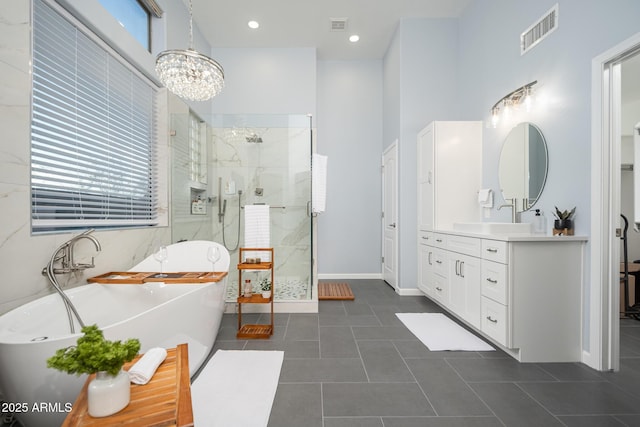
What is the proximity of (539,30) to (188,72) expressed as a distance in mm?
2879

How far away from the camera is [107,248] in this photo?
2174mm

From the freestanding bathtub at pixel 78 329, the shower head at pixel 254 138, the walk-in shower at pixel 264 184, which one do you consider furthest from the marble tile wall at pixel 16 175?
the shower head at pixel 254 138

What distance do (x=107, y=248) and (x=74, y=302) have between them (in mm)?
589

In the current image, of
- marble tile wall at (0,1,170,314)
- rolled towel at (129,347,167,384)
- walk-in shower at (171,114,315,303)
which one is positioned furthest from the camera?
walk-in shower at (171,114,315,303)

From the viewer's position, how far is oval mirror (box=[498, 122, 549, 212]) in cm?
249

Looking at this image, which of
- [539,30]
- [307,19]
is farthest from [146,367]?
[307,19]

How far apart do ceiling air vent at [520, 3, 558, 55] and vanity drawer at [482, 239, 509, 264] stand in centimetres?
178

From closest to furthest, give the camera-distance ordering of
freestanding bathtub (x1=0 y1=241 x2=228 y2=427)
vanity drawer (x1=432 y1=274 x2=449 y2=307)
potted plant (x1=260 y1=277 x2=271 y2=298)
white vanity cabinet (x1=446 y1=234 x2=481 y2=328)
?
freestanding bathtub (x1=0 y1=241 x2=228 y2=427) < white vanity cabinet (x1=446 y1=234 x2=481 y2=328) < potted plant (x1=260 y1=277 x2=271 y2=298) < vanity drawer (x1=432 y1=274 x2=449 y2=307)

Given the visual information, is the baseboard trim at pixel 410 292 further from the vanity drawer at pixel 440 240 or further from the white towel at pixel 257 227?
the white towel at pixel 257 227

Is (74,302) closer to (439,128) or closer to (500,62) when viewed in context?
(439,128)

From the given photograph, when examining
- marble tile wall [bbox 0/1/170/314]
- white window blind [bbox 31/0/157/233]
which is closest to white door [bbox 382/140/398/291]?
white window blind [bbox 31/0/157/233]

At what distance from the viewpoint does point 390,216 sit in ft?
14.5

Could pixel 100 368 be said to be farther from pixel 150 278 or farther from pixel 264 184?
pixel 264 184

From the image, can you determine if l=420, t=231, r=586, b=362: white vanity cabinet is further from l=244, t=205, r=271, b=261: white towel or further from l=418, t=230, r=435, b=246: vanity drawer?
l=244, t=205, r=271, b=261: white towel
